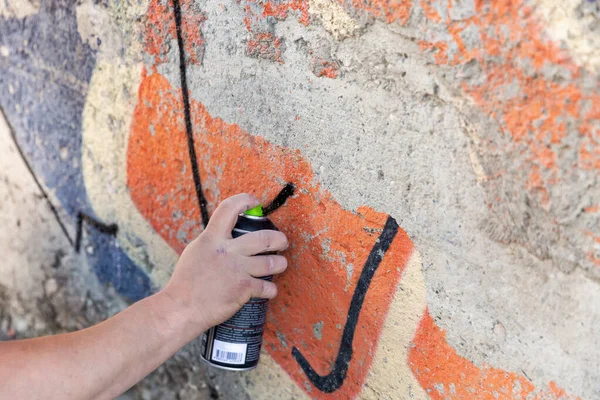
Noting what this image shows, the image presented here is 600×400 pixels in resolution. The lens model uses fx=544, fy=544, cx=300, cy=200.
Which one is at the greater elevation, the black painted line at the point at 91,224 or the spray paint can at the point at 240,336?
the spray paint can at the point at 240,336

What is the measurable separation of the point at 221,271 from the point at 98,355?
26 cm

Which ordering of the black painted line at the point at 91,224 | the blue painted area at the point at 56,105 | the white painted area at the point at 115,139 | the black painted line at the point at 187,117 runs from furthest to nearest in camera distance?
the black painted line at the point at 91,224 → the blue painted area at the point at 56,105 → the white painted area at the point at 115,139 → the black painted line at the point at 187,117

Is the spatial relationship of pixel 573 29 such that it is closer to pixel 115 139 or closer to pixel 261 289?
pixel 261 289

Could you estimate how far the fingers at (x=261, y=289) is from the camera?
3.46ft

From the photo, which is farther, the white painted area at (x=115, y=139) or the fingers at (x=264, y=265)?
the white painted area at (x=115, y=139)

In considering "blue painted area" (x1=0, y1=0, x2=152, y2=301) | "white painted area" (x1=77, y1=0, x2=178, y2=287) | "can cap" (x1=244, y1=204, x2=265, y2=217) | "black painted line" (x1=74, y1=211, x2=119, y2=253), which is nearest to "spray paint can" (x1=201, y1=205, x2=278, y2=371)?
"can cap" (x1=244, y1=204, x2=265, y2=217)

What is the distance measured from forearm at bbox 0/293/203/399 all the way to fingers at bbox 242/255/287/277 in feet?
0.48

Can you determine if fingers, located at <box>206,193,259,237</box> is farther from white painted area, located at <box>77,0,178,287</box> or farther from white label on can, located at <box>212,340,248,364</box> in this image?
white painted area, located at <box>77,0,178,287</box>

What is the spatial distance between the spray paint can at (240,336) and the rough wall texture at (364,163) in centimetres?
11

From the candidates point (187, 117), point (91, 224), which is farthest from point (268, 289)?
point (91, 224)

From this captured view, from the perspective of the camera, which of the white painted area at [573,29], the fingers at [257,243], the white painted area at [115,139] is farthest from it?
the white painted area at [115,139]

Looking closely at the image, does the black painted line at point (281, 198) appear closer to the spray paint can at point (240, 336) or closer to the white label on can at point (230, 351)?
the spray paint can at point (240, 336)

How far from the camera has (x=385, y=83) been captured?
0.91m

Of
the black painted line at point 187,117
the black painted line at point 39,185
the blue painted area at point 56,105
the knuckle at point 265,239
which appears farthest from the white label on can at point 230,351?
the black painted line at point 39,185
